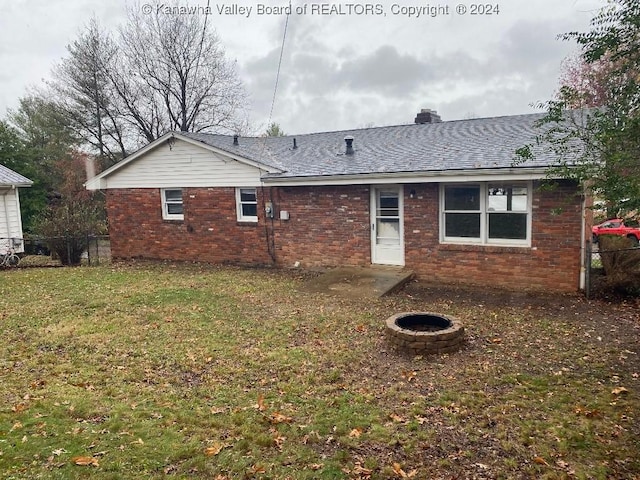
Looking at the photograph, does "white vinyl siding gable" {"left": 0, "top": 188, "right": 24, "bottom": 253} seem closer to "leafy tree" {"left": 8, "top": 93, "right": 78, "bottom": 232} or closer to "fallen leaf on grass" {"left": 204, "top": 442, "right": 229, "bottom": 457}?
"leafy tree" {"left": 8, "top": 93, "right": 78, "bottom": 232}

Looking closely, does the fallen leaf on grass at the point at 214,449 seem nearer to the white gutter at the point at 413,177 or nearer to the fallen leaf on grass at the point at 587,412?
the fallen leaf on grass at the point at 587,412

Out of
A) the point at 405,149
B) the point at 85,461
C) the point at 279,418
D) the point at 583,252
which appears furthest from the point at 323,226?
the point at 85,461

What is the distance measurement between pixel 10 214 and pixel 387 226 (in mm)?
13676

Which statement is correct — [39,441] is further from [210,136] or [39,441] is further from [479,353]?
[210,136]

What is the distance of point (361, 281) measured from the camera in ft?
34.6

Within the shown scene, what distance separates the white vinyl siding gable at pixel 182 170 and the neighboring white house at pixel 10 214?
3.62 metres

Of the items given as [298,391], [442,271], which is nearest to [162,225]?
[442,271]

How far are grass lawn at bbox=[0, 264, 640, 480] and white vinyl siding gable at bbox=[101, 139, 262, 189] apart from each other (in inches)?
Result: 213

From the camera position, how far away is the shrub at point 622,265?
9.02 m

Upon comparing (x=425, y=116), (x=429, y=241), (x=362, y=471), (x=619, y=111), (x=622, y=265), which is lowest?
(x=362, y=471)

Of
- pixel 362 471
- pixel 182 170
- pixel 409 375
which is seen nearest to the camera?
pixel 362 471

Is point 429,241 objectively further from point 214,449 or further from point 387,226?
point 214,449

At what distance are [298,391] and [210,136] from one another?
39.7 ft

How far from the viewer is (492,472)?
11.8ft
